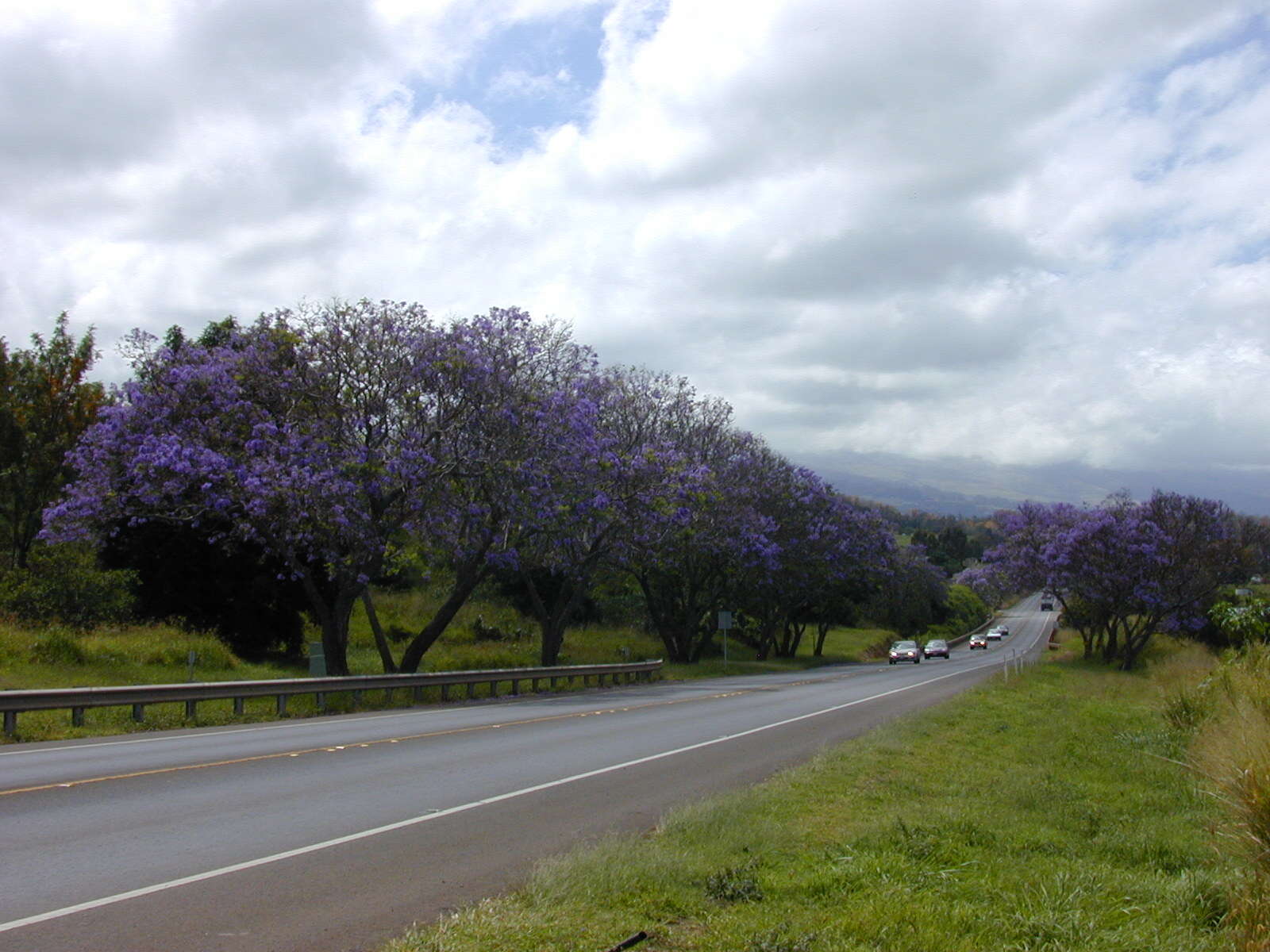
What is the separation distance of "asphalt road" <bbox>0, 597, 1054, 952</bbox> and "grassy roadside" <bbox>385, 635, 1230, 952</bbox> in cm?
53

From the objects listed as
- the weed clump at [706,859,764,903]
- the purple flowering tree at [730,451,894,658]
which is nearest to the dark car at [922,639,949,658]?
the purple flowering tree at [730,451,894,658]

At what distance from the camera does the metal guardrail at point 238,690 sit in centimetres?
1655

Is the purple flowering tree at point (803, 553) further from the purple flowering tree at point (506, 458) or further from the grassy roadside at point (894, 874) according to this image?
the grassy roadside at point (894, 874)

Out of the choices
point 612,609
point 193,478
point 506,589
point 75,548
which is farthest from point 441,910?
point 612,609

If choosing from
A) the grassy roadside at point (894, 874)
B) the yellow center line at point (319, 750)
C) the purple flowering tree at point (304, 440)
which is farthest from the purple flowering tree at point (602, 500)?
the grassy roadside at point (894, 874)

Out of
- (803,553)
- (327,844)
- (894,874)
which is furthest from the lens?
(803,553)

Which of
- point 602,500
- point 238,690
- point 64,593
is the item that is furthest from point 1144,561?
point 64,593

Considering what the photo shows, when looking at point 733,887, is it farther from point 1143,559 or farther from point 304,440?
point 1143,559

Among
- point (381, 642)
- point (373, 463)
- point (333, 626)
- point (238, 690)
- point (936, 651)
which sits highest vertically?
point (373, 463)

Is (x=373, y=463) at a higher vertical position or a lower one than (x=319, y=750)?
higher

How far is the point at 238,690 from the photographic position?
19859 mm

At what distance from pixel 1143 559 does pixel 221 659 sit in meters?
42.9

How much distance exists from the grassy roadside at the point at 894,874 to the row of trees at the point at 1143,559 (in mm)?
42992

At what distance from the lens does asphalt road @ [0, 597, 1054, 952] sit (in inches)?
258
